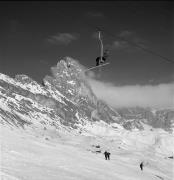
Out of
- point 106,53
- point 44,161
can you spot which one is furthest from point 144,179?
point 106,53

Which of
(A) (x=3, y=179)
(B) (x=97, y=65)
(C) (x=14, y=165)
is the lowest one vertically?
(A) (x=3, y=179)

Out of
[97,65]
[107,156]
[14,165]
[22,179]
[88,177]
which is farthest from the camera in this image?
[107,156]

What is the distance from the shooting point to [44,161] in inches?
1881

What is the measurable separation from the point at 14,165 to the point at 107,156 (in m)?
36.6

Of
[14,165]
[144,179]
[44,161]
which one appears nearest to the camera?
[14,165]

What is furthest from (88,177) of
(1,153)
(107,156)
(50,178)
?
(107,156)

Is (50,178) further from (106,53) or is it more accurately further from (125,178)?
(125,178)

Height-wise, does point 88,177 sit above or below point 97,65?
below

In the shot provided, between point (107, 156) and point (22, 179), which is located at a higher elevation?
point (107, 156)

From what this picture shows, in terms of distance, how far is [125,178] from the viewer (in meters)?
48.7

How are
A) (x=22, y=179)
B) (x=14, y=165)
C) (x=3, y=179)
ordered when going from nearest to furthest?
(x=3, y=179), (x=22, y=179), (x=14, y=165)

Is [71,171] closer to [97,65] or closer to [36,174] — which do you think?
[36,174]

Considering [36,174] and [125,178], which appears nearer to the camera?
[36,174]

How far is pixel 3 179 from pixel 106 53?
50.3ft
